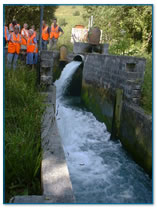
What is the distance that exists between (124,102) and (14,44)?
386 centimetres

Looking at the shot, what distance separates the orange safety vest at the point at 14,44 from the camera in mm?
7688

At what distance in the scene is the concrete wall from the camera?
554cm

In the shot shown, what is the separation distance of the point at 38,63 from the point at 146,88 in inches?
144

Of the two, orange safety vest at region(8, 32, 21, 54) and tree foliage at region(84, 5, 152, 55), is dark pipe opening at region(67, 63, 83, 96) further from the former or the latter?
orange safety vest at region(8, 32, 21, 54)

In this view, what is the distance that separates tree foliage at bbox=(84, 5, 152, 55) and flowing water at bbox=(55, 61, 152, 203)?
4880mm

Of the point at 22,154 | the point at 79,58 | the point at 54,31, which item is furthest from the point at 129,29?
the point at 22,154

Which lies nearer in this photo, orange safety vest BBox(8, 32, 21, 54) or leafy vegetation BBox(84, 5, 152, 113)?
orange safety vest BBox(8, 32, 21, 54)

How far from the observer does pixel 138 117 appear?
5.78 metres

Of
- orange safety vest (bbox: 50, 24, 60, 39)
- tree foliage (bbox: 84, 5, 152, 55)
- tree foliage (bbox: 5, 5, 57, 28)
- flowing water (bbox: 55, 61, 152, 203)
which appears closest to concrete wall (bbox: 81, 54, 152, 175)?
flowing water (bbox: 55, 61, 152, 203)

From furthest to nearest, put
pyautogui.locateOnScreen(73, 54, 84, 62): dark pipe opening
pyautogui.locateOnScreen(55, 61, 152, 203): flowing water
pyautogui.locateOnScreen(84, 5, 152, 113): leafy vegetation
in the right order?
1. pyautogui.locateOnScreen(73, 54, 84, 62): dark pipe opening
2. pyautogui.locateOnScreen(84, 5, 152, 113): leafy vegetation
3. pyautogui.locateOnScreen(55, 61, 152, 203): flowing water

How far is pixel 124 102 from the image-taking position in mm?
Answer: 6676

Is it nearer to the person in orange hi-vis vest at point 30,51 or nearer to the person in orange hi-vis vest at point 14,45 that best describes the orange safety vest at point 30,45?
the person in orange hi-vis vest at point 30,51

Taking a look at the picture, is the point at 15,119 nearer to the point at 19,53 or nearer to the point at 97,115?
the point at 19,53

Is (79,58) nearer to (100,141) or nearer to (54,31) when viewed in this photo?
(54,31)
